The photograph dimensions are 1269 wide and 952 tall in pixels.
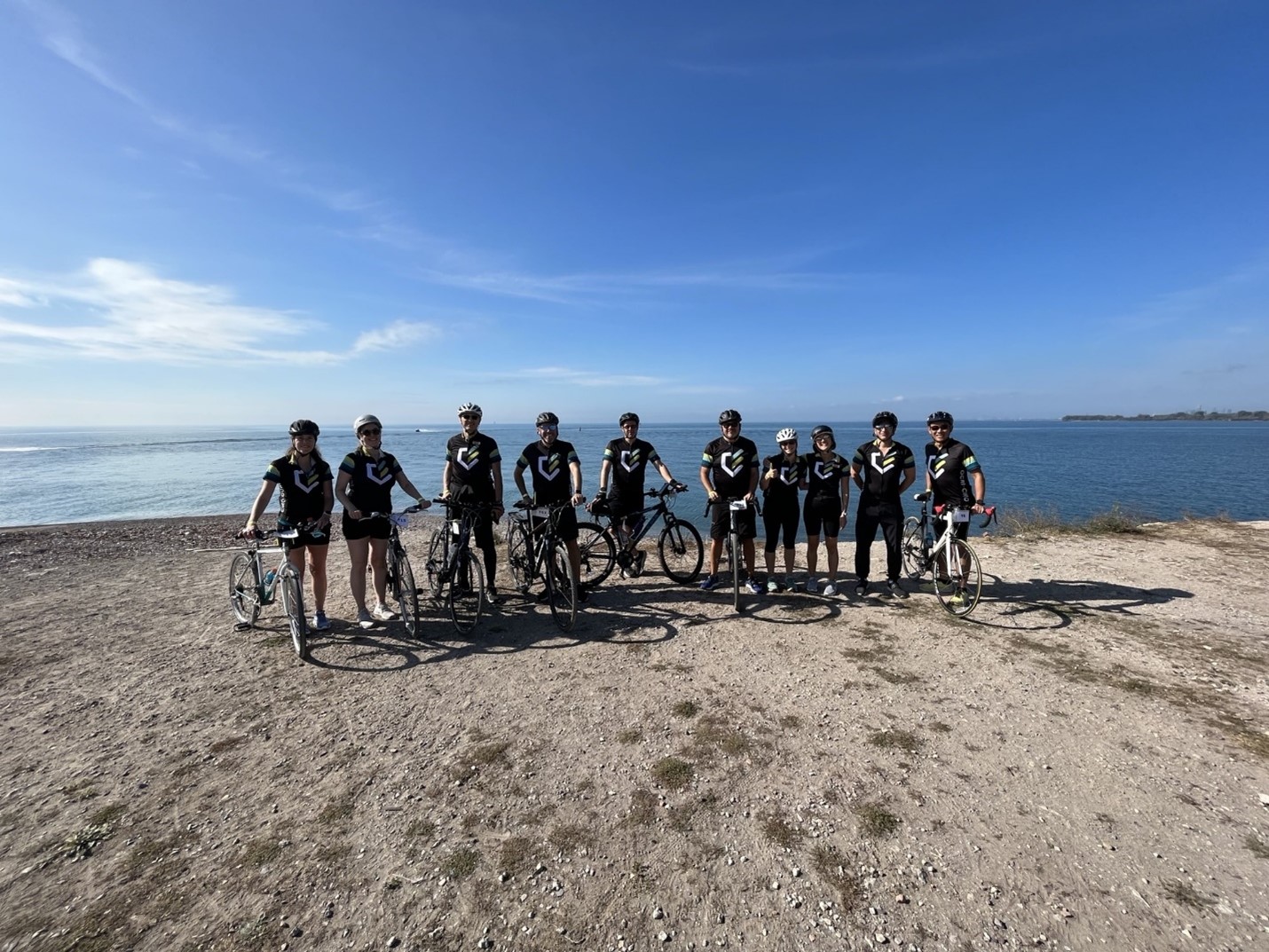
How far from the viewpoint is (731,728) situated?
3.90 meters

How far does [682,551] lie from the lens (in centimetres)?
775

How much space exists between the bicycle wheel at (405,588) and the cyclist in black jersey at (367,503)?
0.24m

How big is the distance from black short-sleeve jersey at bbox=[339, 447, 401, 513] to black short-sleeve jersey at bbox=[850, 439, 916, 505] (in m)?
5.77

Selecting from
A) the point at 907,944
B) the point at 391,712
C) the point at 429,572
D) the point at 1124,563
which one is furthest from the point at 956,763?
the point at 1124,563

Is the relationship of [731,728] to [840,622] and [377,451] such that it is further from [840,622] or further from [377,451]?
[377,451]

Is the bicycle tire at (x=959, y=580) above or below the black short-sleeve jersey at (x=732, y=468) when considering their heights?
below

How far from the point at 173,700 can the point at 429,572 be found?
2.62 meters

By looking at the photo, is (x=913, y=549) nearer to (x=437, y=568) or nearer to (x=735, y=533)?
(x=735, y=533)

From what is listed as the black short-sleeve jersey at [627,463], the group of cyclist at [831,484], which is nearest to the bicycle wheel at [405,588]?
the black short-sleeve jersey at [627,463]

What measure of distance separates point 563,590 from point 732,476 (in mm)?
2612

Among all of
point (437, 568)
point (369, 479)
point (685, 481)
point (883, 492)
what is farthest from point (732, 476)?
point (685, 481)

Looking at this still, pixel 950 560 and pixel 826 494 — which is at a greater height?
pixel 826 494

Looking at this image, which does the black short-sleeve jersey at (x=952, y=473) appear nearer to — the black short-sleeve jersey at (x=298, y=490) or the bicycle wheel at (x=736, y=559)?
the bicycle wheel at (x=736, y=559)

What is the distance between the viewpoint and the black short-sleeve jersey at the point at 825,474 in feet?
21.6
